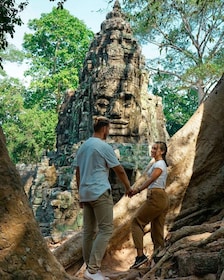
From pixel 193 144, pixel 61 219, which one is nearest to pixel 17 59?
pixel 61 219

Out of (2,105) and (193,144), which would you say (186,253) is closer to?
(193,144)

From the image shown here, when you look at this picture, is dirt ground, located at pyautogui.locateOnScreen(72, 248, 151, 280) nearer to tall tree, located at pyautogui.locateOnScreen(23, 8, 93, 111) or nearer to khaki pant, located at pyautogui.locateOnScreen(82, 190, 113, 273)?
khaki pant, located at pyautogui.locateOnScreen(82, 190, 113, 273)

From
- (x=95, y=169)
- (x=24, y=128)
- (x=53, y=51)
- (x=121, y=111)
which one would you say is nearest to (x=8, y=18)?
(x=95, y=169)

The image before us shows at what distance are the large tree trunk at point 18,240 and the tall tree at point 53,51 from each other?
3047 cm

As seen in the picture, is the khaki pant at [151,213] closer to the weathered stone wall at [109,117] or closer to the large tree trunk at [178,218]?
the large tree trunk at [178,218]

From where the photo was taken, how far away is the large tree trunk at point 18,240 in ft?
8.27

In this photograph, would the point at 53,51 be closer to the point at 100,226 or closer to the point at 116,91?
the point at 116,91

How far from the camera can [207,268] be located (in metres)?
3.00

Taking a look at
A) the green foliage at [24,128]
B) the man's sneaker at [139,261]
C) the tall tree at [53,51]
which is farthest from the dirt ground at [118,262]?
the tall tree at [53,51]

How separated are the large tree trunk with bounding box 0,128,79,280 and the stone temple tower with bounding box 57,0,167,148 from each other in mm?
14281

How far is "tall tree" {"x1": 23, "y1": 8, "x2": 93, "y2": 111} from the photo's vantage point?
33.5 meters

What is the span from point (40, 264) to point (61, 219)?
41.7 ft

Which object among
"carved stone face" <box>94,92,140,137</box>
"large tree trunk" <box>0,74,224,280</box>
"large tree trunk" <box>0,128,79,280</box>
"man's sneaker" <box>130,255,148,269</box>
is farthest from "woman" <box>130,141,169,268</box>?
"carved stone face" <box>94,92,140,137</box>

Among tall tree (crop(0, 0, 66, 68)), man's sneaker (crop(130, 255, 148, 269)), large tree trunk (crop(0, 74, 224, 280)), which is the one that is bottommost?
man's sneaker (crop(130, 255, 148, 269))
